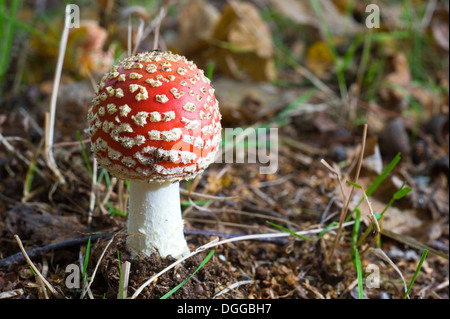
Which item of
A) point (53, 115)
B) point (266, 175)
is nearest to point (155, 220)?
point (53, 115)

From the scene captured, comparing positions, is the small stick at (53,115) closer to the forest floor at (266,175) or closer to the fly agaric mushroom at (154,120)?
the forest floor at (266,175)

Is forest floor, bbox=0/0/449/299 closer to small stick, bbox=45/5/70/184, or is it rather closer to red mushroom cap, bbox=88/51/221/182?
small stick, bbox=45/5/70/184

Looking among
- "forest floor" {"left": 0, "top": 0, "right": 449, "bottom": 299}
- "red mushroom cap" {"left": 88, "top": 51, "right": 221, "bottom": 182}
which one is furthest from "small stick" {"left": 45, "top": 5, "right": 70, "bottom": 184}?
"red mushroom cap" {"left": 88, "top": 51, "right": 221, "bottom": 182}

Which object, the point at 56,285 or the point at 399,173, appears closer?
the point at 56,285
